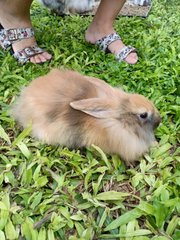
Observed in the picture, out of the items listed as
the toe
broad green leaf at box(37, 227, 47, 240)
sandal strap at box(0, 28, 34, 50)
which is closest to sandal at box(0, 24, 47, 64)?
sandal strap at box(0, 28, 34, 50)

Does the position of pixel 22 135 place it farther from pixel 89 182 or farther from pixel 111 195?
pixel 111 195

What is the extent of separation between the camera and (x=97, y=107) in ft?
5.91

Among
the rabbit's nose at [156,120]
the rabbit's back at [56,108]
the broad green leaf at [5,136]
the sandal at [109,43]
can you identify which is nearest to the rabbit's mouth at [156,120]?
the rabbit's nose at [156,120]

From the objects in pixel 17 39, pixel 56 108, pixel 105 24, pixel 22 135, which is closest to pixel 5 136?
pixel 22 135

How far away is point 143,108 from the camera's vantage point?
1887mm

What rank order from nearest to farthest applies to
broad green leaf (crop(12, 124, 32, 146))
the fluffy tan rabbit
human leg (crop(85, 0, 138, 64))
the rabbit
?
1. the fluffy tan rabbit
2. broad green leaf (crop(12, 124, 32, 146))
3. human leg (crop(85, 0, 138, 64))
4. the rabbit

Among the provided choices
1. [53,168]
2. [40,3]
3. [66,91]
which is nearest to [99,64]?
[66,91]

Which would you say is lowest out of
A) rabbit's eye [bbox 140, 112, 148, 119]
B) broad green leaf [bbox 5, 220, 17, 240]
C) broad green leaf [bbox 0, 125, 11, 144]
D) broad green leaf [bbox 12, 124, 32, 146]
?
broad green leaf [bbox 5, 220, 17, 240]

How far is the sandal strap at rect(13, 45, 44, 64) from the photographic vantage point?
265 centimetres

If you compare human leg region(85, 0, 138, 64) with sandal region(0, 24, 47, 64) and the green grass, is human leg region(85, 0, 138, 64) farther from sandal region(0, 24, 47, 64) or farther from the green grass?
sandal region(0, 24, 47, 64)

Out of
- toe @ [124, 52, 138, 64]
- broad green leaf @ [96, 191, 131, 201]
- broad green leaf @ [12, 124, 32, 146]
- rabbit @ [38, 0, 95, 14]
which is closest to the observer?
broad green leaf @ [96, 191, 131, 201]

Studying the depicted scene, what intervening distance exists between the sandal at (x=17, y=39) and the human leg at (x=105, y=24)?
46 cm

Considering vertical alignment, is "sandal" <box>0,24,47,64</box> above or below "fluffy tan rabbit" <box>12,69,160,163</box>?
below

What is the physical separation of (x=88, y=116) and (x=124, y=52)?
3.65 ft
